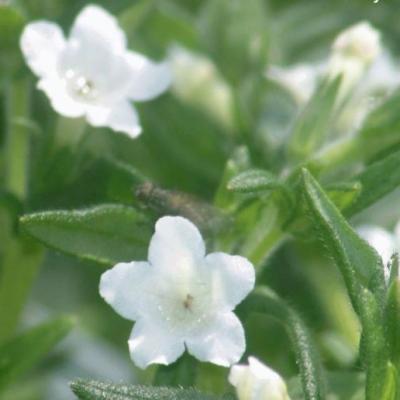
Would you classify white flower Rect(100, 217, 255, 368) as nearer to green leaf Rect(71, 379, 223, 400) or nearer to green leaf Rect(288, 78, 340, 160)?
green leaf Rect(71, 379, 223, 400)

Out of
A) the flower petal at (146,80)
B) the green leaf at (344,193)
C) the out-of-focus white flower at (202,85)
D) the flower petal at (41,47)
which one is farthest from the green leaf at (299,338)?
the out-of-focus white flower at (202,85)

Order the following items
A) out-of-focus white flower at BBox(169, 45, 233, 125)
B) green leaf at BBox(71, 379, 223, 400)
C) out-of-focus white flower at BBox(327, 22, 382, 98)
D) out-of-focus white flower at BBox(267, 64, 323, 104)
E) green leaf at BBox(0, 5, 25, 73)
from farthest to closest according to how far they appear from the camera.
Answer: out-of-focus white flower at BBox(169, 45, 233, 125), out-of-focus white flower at BBox(267, 64, 323, 104), out-of-focus white flower at BBox(327, 22, 382, 98), green leaf at BBox(0, 5, 25, 73), green leaf at BBox(71, 379, 223, 400)

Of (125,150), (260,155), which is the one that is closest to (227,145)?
(260,155)

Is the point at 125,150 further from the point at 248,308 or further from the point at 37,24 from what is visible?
the point at 248,308

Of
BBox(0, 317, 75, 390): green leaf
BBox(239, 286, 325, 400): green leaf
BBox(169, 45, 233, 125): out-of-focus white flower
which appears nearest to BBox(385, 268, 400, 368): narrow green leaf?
BBox(239, 286, 325, 400): green leaf

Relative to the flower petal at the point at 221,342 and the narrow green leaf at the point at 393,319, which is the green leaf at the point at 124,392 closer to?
the flower petal at the point at 221,342

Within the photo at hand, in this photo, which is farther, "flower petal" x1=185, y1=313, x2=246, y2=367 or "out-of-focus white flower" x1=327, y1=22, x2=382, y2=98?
"out-of-focus white flower" x1=327, y1=22, x2=382, y2=98
